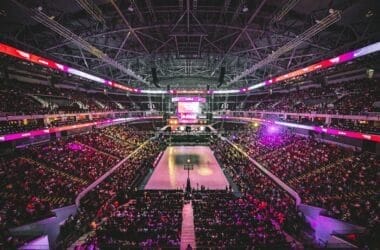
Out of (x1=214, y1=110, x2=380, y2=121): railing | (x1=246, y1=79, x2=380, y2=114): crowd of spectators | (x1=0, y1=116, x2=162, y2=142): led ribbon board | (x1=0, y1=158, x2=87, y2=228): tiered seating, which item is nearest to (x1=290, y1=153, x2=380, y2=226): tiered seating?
(x1=214, y1=110, x2=380, y2=121): railing

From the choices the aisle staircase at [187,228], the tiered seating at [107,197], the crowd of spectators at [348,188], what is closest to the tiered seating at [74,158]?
the tiered seating at [107,197]

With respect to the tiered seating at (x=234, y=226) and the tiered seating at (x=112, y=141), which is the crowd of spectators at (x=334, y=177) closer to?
the tiered seating at (x=234, y=226)

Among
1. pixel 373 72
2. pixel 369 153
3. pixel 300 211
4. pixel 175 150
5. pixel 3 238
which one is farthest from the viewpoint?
pixel 175 150

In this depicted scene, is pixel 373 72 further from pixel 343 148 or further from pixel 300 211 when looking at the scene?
pixel 300 211

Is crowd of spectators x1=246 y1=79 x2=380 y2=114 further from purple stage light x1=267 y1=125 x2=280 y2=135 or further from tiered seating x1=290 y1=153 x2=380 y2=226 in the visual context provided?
tiered seating x1=290 y1=153 x2=380 y2=226

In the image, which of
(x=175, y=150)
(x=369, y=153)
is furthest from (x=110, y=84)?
(x=369, y=153)

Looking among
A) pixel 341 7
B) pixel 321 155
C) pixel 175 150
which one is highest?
pixel 341 7
